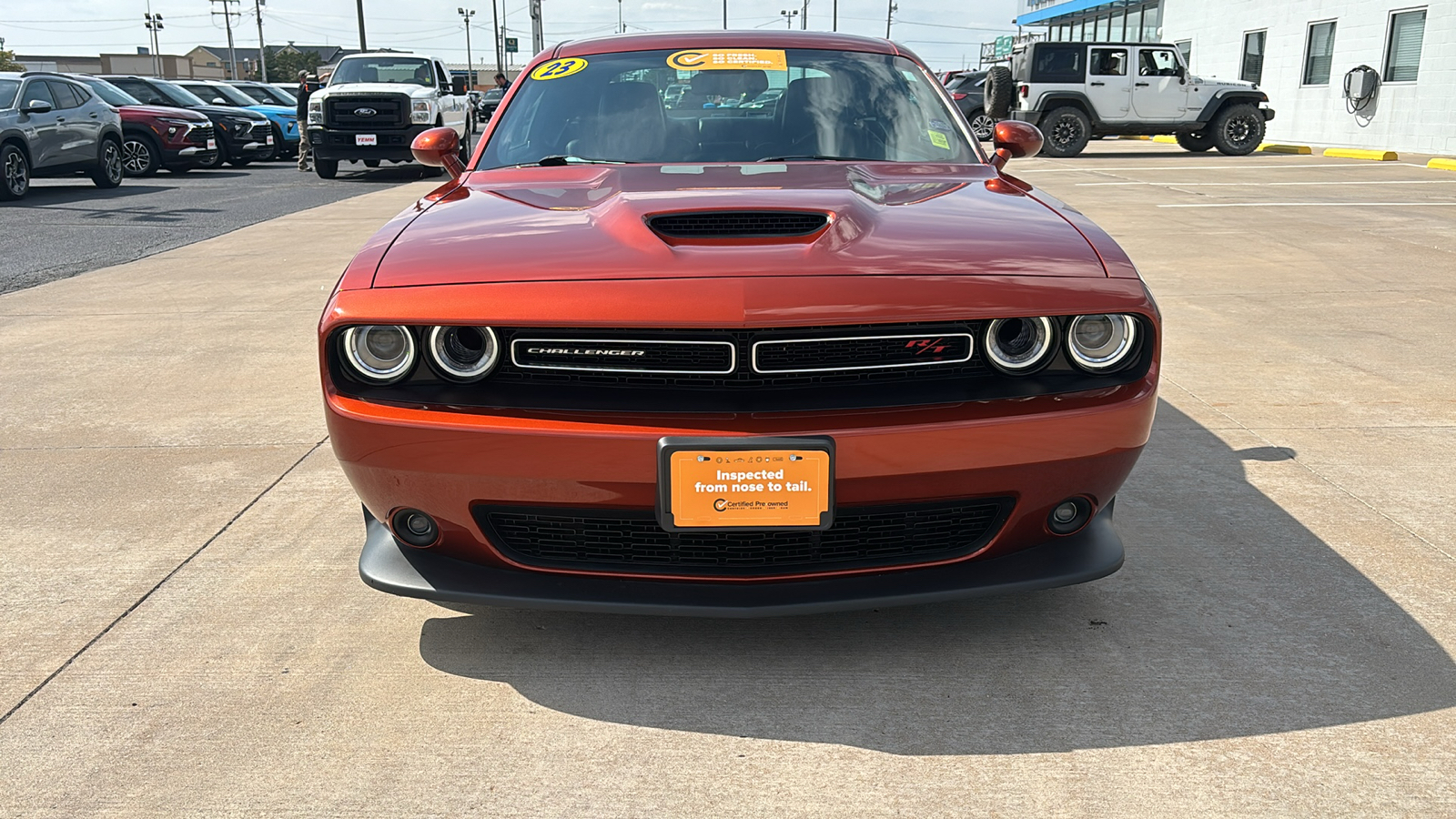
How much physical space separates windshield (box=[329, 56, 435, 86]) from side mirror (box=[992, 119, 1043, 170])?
1588 cm

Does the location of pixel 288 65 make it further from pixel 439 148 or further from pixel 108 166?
pixel 439 148

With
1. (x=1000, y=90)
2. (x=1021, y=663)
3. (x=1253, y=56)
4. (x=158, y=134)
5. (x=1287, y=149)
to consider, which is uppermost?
(x=1253, y=56)

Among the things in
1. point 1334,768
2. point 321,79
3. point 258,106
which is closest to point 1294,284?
point 1334,768

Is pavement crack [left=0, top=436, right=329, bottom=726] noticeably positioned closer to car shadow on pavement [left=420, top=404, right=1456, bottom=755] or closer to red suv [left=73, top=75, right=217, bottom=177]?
car shadow on pavement [left=420, top=404, right=1456, bottom=755]

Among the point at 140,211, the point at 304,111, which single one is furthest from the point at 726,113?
the point at 304,111

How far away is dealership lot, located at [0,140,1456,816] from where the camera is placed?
6.91 feet

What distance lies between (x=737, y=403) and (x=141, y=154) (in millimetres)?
17700

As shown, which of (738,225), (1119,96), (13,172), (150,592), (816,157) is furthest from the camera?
(1119,96)

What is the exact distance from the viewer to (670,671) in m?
2.51

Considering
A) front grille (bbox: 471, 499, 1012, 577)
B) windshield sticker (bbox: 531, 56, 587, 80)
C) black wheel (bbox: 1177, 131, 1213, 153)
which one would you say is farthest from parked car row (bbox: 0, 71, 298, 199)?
black wheel (bbox: 1177, 131, 1213, 153)

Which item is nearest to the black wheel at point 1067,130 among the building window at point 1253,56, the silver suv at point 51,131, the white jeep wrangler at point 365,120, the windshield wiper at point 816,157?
the building window at point 1253,56

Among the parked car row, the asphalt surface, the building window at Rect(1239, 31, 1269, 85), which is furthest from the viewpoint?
the building window at Rect(1239, 31, 1269, 85)

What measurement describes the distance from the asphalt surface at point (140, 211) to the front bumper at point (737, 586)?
6603 millimetres

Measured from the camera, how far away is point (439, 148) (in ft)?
12.5
